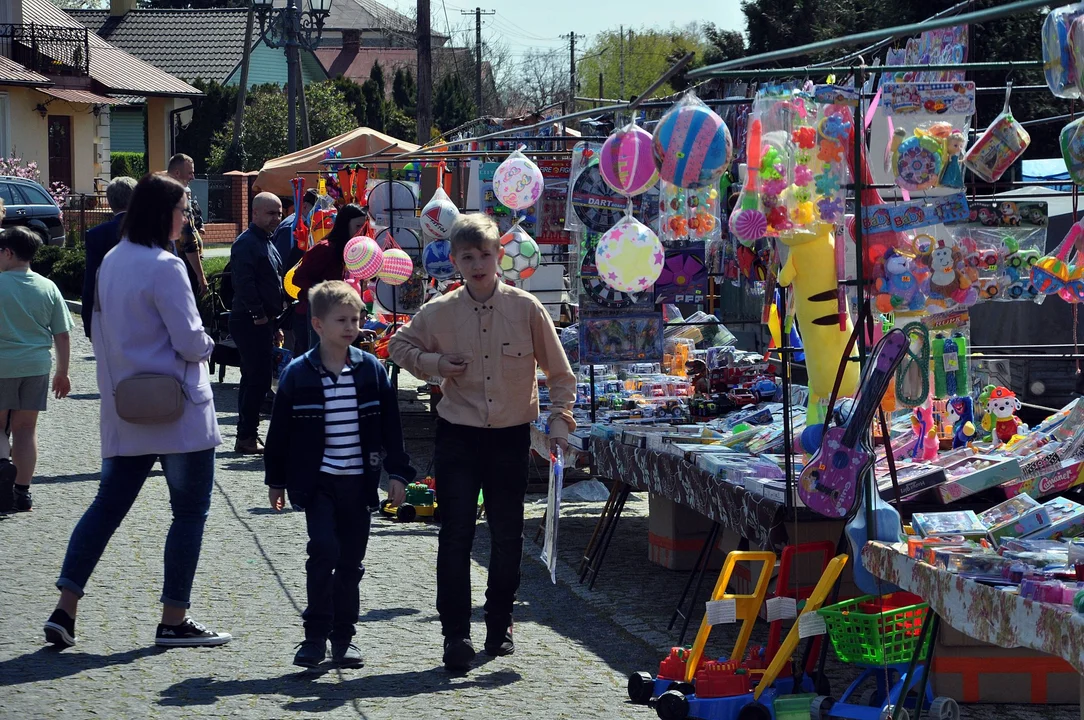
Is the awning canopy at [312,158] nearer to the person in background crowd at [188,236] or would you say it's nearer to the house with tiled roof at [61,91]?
the person in background crowd at [188,236]

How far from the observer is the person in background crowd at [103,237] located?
8.05 meters

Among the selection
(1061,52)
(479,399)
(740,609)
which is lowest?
(740,609)

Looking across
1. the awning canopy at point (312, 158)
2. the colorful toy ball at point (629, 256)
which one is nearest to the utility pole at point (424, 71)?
the awning canopy at point (312, 158)

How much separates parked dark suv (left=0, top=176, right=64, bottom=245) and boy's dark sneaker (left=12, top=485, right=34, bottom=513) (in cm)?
2003

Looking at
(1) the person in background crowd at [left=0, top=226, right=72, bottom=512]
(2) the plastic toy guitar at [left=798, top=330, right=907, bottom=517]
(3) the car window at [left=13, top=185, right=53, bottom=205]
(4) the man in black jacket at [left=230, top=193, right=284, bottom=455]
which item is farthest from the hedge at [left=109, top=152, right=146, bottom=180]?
(2) the plastic toy guitar at [left=798, top=330, right=907, bottom=517]

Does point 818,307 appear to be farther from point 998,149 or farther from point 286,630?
point 286,630

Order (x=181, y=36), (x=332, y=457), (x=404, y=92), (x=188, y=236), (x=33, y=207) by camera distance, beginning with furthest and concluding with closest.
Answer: (x=404, y=92) → (x=181, y=36) → (x=33, y=207) → (x=188, y=236) → (x=332, y=457)

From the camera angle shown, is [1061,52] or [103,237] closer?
[1061,52]

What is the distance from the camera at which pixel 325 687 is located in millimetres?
5352

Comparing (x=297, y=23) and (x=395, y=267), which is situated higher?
(x=297, y=23)

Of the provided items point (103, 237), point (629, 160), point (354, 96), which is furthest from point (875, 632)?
point (354, 96)

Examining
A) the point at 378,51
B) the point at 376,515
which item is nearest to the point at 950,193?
the point at 376,515

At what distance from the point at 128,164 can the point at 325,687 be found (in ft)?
135

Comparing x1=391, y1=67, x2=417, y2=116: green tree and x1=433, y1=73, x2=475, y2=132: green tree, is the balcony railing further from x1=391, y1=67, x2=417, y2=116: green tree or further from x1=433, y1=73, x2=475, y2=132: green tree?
x1=391, y1=67, x2=417, y2=116: green tree
